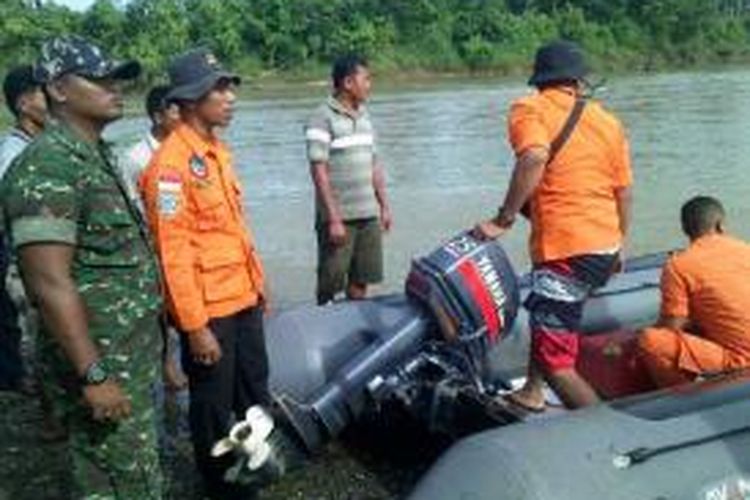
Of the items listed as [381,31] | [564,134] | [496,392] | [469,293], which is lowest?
[381,31]

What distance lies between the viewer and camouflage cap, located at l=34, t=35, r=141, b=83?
3.09m

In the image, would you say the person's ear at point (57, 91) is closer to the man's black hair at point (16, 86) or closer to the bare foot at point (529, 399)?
the bare foot at point (529, 399)

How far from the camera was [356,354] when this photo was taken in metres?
4.79

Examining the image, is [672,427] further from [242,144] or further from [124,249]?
[242,144]

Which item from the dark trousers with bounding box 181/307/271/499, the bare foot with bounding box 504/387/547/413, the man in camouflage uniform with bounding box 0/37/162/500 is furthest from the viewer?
the bare foot with bounding box 504/387/547/413

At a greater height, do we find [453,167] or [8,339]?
[8,339]

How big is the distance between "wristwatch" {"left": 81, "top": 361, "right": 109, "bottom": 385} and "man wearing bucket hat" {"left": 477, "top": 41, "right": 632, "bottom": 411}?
1.73 metres

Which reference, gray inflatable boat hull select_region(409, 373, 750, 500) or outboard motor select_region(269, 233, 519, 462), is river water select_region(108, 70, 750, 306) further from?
gray inflatable boat hull select_region(409, 373, 750, 500)

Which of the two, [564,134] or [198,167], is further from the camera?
[564,134]

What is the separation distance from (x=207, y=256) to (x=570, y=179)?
4.06ft

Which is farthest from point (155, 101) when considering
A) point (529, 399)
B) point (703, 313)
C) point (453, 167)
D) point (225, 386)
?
point (453, 167)

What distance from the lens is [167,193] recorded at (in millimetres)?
3896

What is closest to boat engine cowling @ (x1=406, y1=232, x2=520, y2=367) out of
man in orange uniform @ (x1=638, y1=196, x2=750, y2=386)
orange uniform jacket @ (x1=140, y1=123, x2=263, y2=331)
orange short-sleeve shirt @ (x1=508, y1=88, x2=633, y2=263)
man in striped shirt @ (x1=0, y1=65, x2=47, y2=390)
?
orange short-sleeve shirt @ (x1=508, y1=88, x2=633, y2=263)

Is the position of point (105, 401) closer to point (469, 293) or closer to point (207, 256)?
point (207, 256)
